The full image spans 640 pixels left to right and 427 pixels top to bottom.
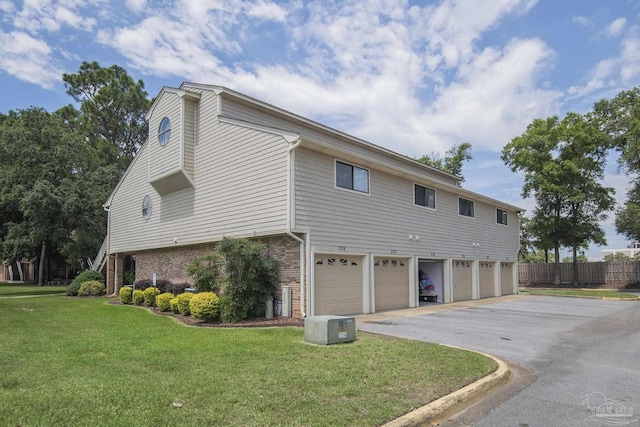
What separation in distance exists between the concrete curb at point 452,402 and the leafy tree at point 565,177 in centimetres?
2980

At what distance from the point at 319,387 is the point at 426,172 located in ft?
66.9

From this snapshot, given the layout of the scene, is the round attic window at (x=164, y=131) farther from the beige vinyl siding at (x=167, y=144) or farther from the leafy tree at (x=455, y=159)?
the leafy tree at (x=455, y=159)

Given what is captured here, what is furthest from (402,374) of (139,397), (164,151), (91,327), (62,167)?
(62,167)

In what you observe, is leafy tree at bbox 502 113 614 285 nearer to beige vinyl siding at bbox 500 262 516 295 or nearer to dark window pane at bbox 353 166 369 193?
beige vinyl siding at bbox 500 262 516 295

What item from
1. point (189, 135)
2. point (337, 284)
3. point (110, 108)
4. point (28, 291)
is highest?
point (110, 108)

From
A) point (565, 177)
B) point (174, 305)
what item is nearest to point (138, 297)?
point (174, 305)

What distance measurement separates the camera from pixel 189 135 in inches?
684

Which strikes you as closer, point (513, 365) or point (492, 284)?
point (513, 365)

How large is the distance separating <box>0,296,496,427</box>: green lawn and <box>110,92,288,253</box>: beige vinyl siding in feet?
15.7

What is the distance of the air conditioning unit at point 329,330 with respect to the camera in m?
8.56

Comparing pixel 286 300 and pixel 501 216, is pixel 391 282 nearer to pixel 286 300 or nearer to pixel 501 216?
pixel 286 300

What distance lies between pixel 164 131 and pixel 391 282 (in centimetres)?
1122

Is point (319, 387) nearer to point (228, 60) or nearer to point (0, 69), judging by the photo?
point (228, 60)

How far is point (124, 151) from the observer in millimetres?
43656
